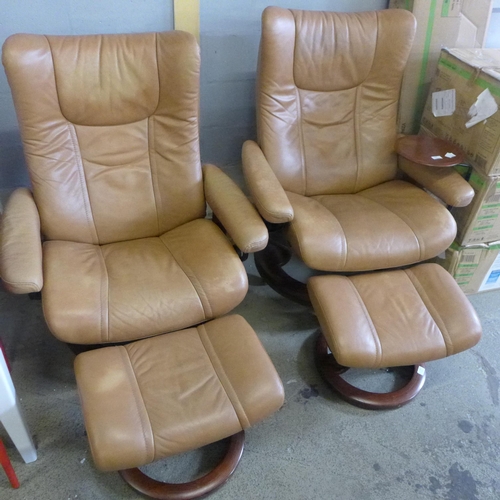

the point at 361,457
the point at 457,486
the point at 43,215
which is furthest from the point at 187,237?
the point at 457,486

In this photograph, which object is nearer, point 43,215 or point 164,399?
point 164,399

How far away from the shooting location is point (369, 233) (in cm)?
159

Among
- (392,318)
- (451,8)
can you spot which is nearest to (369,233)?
(392,318)

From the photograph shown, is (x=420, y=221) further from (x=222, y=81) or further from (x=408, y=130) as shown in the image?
(x=222, y=81)

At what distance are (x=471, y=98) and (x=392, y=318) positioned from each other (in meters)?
0.91

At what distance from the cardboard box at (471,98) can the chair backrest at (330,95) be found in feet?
0.69

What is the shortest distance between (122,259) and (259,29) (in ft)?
3.47

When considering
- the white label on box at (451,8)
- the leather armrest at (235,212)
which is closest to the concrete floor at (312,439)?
the leather armrest at (235,212)

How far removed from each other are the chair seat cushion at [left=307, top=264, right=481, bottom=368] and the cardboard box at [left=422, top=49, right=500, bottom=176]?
1.60ft

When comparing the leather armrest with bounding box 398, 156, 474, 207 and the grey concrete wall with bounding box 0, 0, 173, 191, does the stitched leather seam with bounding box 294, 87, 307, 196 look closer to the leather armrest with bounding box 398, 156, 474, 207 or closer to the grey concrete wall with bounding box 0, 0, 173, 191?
the leather armrest with bounding box 398, 156, 474, 207

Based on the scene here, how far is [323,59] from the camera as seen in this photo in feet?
5.62

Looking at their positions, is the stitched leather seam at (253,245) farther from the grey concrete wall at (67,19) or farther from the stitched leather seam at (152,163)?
the grey concrete wall at (67,19)

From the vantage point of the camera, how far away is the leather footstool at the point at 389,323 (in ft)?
4.60

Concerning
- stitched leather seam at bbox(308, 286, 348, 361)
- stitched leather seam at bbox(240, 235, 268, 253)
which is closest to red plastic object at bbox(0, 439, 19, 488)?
stitched leather seam at bbox(240, 235, 268, 253)
